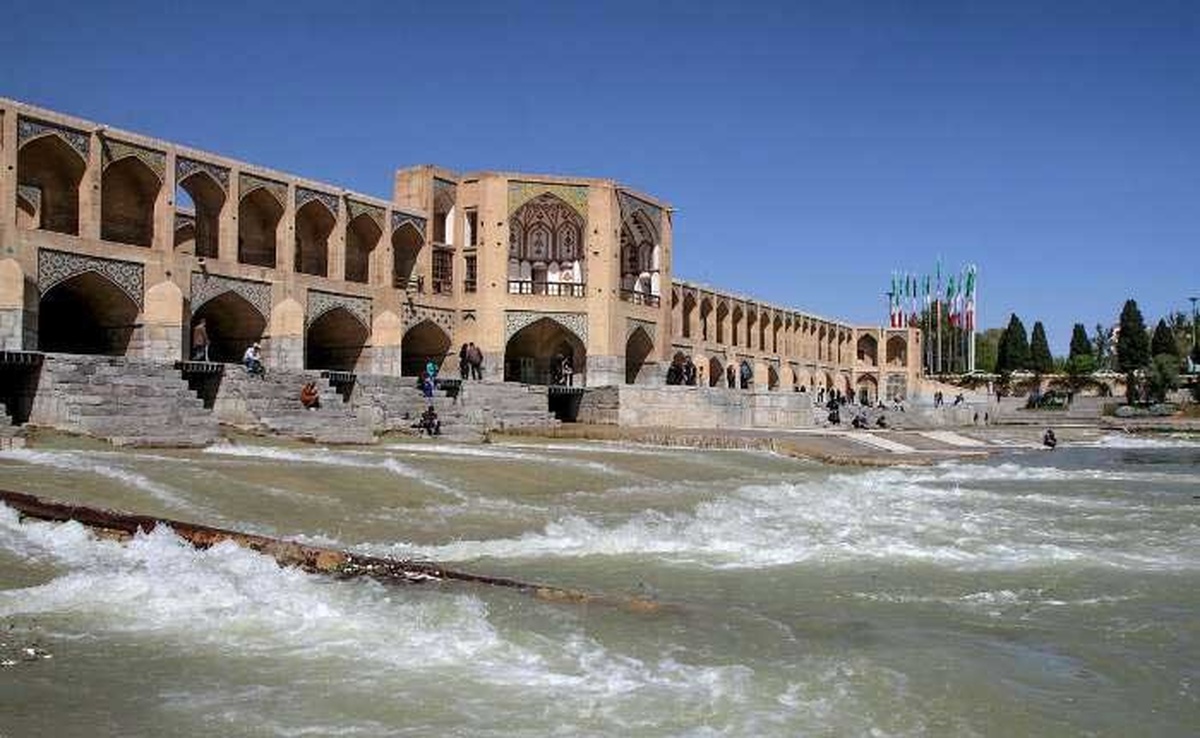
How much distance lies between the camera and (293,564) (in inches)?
230

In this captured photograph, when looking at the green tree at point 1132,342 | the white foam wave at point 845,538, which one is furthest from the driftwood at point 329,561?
the green tree at point 1132,342

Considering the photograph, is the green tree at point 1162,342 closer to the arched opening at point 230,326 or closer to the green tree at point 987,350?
the green tree at point 987,350

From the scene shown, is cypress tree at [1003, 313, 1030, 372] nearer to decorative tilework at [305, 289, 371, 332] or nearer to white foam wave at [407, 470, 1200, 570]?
decorative tilework at [305, 289, 371, 332]

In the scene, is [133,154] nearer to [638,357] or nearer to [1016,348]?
[638,357]

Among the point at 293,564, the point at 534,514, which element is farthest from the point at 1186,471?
the point at 293,564

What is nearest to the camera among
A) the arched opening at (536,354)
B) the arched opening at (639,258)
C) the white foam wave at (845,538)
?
the white foam wave at (845,538)

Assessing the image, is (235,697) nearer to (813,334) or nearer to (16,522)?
(16,522)

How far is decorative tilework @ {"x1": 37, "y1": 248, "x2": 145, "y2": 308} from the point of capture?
770 inches

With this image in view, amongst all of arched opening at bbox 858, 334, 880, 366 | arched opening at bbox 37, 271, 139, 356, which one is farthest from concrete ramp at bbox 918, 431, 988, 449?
arched opening at bbox 858, 334, 880, 366

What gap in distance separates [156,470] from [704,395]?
1728cm

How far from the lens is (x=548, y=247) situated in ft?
103

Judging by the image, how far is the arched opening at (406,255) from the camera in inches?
1124

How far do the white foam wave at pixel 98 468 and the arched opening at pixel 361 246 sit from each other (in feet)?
53.7

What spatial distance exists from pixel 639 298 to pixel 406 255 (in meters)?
6.86
